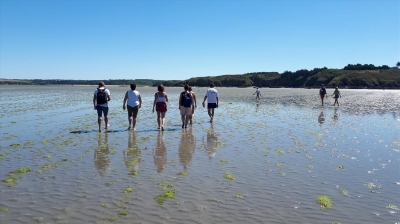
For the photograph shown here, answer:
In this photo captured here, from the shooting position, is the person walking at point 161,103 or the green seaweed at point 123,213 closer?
the green seaweed at point 123,213

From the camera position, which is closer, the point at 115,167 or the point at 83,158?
the point at 115,167

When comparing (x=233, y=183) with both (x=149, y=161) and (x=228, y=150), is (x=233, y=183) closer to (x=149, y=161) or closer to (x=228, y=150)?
(x=149, y=161)

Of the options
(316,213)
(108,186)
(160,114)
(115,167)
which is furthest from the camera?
(160,114)

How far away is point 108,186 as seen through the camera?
6.46m

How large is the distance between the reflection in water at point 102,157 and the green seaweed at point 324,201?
4.42 m

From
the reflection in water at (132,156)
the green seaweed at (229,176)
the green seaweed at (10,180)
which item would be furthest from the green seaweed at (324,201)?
the green seaweed at (10,180)

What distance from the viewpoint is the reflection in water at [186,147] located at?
868 cm

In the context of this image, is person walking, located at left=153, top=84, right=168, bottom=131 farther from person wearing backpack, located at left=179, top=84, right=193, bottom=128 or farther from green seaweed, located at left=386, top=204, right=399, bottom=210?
green seaweed, located at left=386, top=204, right=399, bottom=210

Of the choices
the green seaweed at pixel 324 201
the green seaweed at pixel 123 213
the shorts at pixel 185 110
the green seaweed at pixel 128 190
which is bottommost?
the green seaweed at pixel 324 201

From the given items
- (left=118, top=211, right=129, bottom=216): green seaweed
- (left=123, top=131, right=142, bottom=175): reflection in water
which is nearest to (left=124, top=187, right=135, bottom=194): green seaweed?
(left=118, top=211, right=129, bottom=216): green seaweed

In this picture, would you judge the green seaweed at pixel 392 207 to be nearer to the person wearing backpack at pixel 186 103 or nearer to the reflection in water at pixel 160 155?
the reflection in water at pixel 160 155

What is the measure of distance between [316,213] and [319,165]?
3.12 m

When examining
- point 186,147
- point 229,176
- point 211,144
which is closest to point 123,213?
point 229,176

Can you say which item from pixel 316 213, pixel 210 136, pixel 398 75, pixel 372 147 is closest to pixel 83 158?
pixel 210 136
